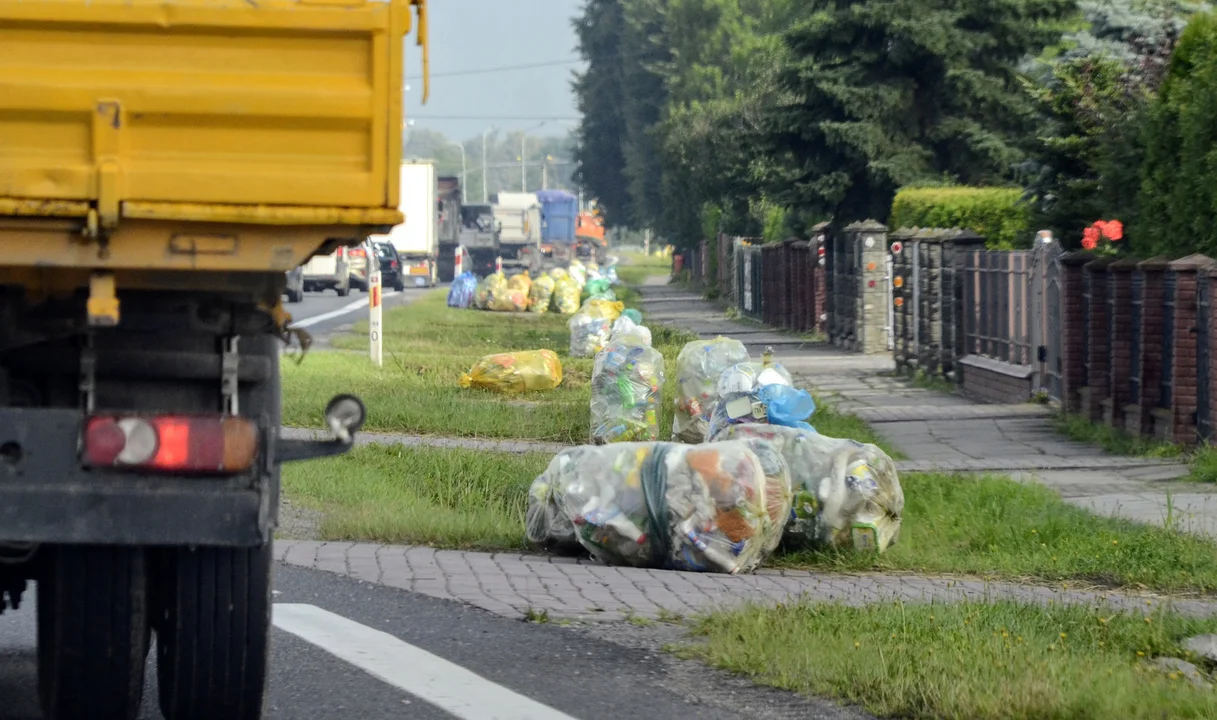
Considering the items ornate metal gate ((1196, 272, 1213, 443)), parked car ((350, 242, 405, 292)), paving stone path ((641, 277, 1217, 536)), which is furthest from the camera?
parked car ((350, 242, 405, 292))

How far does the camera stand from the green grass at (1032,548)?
8602mm

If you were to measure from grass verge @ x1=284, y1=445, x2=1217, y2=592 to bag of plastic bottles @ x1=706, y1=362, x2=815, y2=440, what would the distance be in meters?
0.82

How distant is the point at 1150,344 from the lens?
543 inches

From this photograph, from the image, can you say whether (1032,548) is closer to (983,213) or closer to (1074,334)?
(1074,334)

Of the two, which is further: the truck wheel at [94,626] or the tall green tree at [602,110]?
the tall green tree at [602,110]

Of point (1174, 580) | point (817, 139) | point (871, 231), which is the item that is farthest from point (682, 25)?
point (1174, 580)

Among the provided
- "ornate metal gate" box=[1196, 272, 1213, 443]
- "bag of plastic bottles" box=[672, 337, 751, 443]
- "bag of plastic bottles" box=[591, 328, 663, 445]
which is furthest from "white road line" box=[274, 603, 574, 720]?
"ornate metal gate" box=[1196, 272, 1213, 443]

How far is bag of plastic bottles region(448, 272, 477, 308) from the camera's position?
135 feet

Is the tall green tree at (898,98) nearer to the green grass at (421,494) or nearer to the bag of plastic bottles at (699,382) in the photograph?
the bag of plastic bottles at (699,382)

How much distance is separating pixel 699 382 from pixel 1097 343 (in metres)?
3.69

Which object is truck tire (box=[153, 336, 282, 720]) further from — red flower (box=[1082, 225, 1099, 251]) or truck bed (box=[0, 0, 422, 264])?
red flower (box=[1082, 225, 1099, 251])

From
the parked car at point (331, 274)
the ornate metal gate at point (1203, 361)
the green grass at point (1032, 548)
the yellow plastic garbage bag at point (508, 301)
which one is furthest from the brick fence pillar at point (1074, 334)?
the parked car at point (331, 274)

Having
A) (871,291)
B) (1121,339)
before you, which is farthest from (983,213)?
(1121,339)

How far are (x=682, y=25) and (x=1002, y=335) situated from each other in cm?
5685
